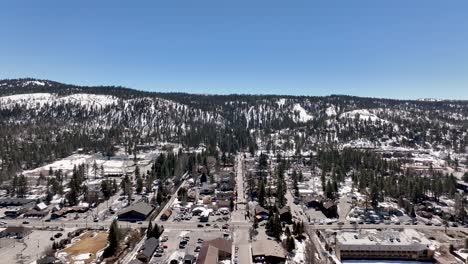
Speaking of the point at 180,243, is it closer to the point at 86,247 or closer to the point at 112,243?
the point at 112,243

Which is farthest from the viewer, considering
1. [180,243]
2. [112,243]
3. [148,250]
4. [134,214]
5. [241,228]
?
[134,214]

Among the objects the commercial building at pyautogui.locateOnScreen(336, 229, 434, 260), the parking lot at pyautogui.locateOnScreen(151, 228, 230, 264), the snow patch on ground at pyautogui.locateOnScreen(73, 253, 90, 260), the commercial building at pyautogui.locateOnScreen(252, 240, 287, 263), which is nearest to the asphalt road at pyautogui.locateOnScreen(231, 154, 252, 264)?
the commercial building at pyautogui.locateOnScreen(252, 240, 287, 263)

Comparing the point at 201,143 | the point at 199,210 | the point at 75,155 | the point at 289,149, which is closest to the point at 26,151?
the point at 75,155

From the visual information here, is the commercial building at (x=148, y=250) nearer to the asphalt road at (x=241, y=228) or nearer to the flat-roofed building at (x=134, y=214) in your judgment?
the asphalt road at (x=241, y=228)

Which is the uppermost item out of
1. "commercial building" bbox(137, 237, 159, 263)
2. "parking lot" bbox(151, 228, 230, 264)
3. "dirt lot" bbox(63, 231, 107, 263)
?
"commercial building" bbox(137, 237, 159, 263)

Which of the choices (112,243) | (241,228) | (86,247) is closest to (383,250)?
(241,228)

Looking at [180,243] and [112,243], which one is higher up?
[112,243]

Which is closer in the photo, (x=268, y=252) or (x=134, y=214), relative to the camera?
(x=268, y=252)

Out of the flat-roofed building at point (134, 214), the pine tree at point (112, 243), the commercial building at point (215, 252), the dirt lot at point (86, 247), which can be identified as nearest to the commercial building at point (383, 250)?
the commercial building at point (215, 252)

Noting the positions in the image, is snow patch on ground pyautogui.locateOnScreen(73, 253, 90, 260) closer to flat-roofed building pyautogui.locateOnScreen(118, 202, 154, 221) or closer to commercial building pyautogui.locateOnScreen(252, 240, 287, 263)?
flat-roofed building pyautogui.locateOnScreen(118, 202, 154, 221)
